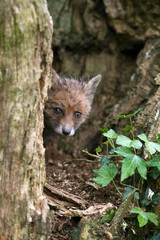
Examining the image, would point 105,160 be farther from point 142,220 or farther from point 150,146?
point 142,220

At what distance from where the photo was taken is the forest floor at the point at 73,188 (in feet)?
13.8

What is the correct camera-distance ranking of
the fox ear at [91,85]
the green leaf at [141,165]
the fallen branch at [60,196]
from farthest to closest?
the fox ear at [91,85]
the fallen branch at [60,196]
the green leaf at [141,165]

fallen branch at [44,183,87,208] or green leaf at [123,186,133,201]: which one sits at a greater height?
green leaf at [123,186,133,201]

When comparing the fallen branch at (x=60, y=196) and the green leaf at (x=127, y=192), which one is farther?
the fallen branch at (x=60, y=196)

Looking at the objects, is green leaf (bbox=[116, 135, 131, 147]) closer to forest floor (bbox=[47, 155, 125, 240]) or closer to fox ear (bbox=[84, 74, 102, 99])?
forest floor (bbox=[47, 155, 125, 240])

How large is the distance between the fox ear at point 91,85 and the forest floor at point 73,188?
1.12m

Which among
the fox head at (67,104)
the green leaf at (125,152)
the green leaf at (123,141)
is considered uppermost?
the green leaf at (123,141)

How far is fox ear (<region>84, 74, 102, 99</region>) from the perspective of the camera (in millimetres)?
6594

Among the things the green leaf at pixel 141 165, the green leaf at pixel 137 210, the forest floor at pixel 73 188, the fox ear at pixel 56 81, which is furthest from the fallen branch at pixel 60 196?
the fox ear at pixel 56 81

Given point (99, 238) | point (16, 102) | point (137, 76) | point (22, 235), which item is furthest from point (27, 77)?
point (137, 76)

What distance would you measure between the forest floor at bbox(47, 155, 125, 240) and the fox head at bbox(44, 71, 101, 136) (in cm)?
53

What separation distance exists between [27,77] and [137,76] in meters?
3.01

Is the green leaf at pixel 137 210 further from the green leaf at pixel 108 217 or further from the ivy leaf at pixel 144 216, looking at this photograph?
the green leaf at pixel 108 217

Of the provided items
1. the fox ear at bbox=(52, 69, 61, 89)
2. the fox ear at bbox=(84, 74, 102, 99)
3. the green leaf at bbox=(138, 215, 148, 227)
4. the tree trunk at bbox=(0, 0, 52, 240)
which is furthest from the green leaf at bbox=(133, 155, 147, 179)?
the fox ear at bbox=(84, 74, 102, 99)
